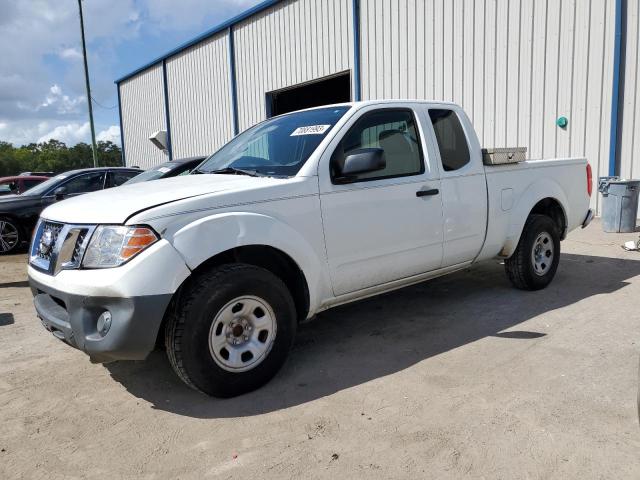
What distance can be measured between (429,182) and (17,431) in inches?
130

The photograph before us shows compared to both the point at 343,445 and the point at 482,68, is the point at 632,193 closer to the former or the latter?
the point at 482,68

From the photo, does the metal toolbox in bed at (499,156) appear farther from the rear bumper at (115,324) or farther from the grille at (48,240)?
the grille at (48,240)

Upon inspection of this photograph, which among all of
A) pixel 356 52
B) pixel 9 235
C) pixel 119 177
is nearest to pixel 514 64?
pixel 356 52

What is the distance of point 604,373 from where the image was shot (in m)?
3.44

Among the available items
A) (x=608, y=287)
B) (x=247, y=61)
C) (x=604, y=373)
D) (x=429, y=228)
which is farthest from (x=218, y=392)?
(x=247, y=61)

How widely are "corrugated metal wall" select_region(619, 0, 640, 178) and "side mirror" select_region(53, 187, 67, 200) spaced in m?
10.0

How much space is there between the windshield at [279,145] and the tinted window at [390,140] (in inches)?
7.5

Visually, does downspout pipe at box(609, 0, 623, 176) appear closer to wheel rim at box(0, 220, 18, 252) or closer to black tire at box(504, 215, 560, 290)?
black tire at box(504, 215, 560, 290)

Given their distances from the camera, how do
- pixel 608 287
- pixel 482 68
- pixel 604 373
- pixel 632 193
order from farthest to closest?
1. pixel 482 68
2. pixel 632 193
3. pixel 608 287
4. pixel 604 373

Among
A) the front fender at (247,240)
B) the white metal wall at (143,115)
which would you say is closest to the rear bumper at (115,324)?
the front fender at (247,240)

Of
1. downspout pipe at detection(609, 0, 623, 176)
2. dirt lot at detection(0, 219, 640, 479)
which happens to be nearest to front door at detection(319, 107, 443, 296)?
dirt lot at detection(0, 219, 640, 479)

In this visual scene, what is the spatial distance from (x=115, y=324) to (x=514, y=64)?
388 inches

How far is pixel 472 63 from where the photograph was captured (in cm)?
1099

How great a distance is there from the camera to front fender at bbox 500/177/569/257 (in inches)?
198
